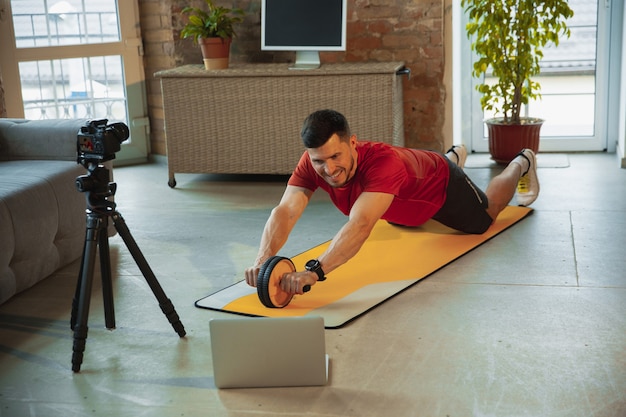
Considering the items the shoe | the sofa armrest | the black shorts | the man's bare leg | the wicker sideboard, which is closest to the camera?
the black shorts

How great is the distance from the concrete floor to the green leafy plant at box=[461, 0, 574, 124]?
4.50 ft

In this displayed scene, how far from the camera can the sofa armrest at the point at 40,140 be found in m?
Result: 3.87

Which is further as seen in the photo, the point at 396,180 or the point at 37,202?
the point at 37,202

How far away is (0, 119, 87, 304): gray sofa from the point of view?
3217 mm

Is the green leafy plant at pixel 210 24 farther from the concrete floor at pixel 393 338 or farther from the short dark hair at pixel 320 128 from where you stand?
the short dark hair at pixel 320 128

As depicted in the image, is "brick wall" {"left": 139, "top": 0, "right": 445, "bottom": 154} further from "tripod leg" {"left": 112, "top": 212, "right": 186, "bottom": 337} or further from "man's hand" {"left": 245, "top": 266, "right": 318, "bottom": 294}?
"tripod leg" {"left": 112, "top": 212, "right": 186, "bottom": 337}

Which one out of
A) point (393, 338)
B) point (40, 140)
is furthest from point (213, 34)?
point (393, 338)

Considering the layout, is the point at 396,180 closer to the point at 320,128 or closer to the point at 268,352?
the point at 320,128

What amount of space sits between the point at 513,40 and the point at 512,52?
101mm

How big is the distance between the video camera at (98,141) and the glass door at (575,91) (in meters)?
3.61

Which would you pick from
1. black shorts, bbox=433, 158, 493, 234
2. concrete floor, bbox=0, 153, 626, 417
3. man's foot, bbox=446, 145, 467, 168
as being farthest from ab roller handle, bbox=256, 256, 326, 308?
man's foot, bbox=446, 145, 467, 168

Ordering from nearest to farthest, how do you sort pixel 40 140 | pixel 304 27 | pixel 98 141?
1. pixel 98 141
2. pixel 40 140
3. pixel 304 27

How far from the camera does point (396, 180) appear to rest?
3148 mm

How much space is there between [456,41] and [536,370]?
3504 mm
